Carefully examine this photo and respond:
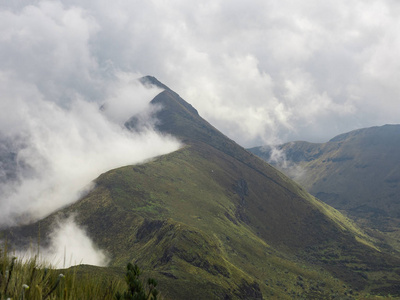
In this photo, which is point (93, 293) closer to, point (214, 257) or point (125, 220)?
point (214, 257)

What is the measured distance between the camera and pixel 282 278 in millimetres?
190750

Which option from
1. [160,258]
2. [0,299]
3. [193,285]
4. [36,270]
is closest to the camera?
[0,299]

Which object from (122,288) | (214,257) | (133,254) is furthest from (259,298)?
(122,288)

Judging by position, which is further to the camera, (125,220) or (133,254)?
(125,220)

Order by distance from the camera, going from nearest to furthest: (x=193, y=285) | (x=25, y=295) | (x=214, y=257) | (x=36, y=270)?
(x=25, y=295)
(x=36, y=270)
(x=193, y=285)
(x=214, y=257)

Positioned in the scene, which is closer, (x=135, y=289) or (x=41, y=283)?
(x=41, y=283)

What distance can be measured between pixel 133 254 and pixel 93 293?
159 m

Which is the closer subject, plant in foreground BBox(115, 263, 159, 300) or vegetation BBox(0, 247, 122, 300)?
vegetation BBox(0, 247, 122, 300)

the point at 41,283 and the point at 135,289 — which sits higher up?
the point at 41,283

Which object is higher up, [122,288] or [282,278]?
[122,288]

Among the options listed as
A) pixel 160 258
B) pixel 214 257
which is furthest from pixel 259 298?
pixel 160 258

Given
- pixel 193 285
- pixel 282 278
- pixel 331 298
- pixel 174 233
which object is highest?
pixel 174 233

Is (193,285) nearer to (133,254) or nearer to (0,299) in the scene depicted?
(133,254)

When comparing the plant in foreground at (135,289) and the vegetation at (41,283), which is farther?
the plant in foreground at (135,289)
